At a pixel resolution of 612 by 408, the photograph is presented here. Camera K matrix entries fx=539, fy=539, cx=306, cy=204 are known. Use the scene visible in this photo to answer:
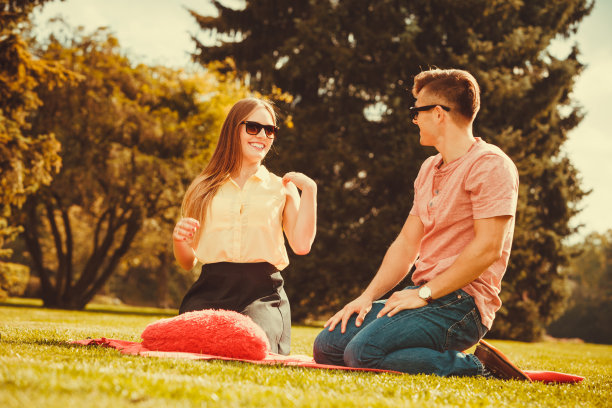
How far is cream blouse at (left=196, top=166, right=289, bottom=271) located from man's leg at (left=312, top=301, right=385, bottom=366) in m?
0.74

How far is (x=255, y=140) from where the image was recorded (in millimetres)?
4402

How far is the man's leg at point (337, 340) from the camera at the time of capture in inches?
144

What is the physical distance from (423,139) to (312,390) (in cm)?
199

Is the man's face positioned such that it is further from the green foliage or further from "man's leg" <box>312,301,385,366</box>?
the green foliage

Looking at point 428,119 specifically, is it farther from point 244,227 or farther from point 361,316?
point 244,227

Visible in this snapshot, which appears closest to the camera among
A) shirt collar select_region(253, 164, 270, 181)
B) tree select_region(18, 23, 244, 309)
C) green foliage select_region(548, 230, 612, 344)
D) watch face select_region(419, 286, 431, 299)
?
watch face select_region(419, 286, 431, 299)

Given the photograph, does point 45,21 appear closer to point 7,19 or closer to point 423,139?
point 7,19

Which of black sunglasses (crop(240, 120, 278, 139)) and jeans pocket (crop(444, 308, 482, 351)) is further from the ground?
black sunglasses (crop(240, 120, 278, 139))

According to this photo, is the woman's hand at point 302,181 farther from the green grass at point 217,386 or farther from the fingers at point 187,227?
the green grass at point 217,386

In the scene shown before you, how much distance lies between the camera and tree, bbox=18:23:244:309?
57.9 ft

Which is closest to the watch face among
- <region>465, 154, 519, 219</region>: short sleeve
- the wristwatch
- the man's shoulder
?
the wristwatch

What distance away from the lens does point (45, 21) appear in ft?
60.3

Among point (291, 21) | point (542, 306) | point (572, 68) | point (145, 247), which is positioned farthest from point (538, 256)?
point (145, 247)

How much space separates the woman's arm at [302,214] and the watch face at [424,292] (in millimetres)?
999
